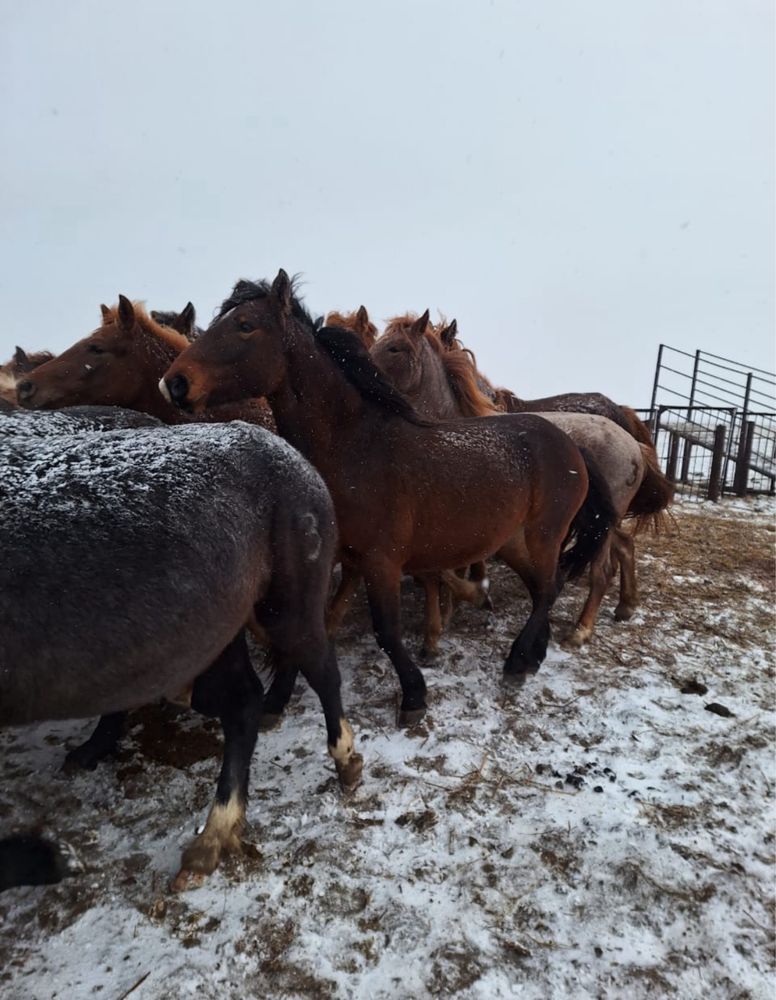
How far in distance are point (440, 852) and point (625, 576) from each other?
3.64 meters

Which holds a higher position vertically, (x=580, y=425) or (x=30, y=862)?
(x=580, y=425)

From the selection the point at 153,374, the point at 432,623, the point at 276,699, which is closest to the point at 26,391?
the point at 153,374

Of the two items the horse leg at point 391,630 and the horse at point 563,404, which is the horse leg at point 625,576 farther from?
the horse leg at point 391,630

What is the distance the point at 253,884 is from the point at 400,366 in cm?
392

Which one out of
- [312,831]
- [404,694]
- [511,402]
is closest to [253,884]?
[312,831]

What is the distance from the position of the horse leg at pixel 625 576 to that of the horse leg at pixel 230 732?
11.9ft

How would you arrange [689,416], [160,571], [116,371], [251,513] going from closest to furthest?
[160,571], [251,513], [116,371], [689,416]

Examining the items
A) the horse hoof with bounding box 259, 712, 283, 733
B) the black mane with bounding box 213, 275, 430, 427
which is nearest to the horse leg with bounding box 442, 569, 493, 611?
the black mane with bounding box 213, 275, 430, 427

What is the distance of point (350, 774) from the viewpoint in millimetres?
2883

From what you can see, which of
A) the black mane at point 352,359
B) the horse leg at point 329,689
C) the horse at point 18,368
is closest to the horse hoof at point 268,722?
the horse leg at point 329,689

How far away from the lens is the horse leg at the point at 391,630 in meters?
3.48

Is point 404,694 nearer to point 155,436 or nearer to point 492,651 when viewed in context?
point 492,651

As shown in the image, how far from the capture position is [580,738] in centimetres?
334

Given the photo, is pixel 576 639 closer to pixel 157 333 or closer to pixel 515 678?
pixel 515 678
